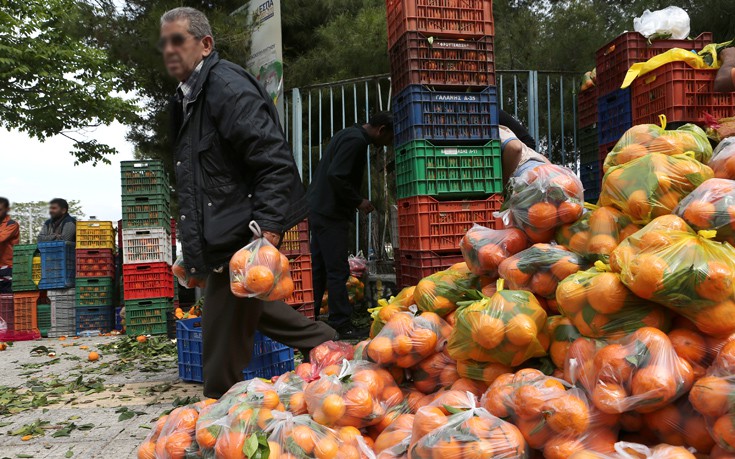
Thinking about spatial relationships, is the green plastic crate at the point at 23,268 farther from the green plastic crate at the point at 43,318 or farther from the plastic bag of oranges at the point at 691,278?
the plastic bag of oranges at the point at 691,278

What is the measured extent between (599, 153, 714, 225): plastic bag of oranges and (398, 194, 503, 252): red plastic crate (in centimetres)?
262

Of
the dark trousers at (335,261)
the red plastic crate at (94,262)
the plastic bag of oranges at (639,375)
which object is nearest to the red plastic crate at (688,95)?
the dark trousers at (335,261)

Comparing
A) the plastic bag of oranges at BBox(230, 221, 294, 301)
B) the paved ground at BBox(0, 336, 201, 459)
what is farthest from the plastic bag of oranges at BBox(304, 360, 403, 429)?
the paved ground at BBox(0, 336, 201, 459)

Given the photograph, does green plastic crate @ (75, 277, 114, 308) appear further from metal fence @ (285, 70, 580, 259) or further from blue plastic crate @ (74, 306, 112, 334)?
metal fence @ (285, 70, 580, 259)

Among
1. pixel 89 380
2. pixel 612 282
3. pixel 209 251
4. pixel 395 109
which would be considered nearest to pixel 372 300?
pixel 395 109

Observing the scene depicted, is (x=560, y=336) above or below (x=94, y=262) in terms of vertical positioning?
below

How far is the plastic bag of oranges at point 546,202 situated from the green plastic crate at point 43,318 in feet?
26.4

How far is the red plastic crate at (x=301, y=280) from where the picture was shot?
17.5 feet

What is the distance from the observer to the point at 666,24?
576 cm

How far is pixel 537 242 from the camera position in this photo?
2.58m

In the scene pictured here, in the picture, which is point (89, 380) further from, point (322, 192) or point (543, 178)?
point (543, 178)

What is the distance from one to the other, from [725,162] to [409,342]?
1.42 meters

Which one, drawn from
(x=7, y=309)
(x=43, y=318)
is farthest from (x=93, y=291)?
(x=7, y=309)

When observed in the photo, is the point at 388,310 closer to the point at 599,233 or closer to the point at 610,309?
the point at 599,233
